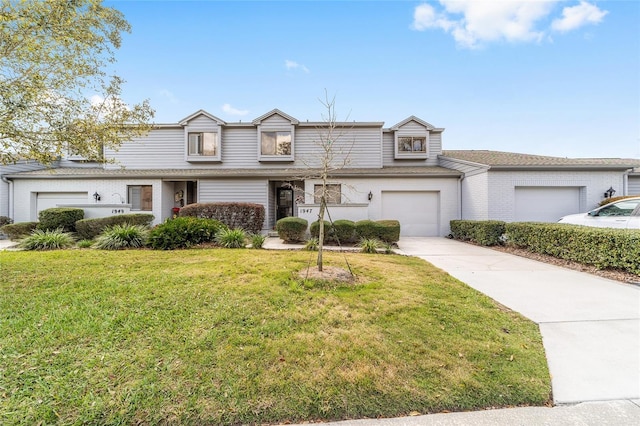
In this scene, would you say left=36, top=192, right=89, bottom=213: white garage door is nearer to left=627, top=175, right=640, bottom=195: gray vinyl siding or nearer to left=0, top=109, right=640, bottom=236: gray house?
left=0, top=109, right=640, bottom=236: gray house

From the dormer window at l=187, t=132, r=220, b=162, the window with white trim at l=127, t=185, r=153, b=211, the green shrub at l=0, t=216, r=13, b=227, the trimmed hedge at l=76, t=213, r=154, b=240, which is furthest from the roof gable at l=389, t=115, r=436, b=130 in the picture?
the green shrub at l=0, t=216, r=13, b=227

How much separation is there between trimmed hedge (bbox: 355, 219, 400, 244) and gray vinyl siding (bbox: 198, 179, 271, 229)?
584cm

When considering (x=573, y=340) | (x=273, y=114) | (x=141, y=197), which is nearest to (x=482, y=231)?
(x=573, y=340)

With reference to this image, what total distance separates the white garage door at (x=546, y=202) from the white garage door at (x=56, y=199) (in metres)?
20.5

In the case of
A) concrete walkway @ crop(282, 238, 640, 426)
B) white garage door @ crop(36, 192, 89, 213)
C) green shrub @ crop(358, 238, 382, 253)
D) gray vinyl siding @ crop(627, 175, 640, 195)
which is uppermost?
gray vinyl siding @ crop(627, 175, 640, 195)

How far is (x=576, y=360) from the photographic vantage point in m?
2.80

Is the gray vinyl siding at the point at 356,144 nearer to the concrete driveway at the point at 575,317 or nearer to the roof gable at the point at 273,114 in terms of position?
the roof gable at the point at 273,114

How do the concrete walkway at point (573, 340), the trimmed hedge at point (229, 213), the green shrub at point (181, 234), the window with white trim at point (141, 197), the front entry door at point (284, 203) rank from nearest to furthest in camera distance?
the concrete walkway at point (573, 340) < the green shrub at point (181, 234) < the trimmed hedge at point (229, 213) < the window with white trim at point (141, 197) < the front entry door at point (284, 203)

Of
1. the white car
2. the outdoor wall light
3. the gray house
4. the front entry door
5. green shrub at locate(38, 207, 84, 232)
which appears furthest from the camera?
the front entry door

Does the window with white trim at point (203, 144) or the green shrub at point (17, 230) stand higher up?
the window with white trim at point (203, 144)

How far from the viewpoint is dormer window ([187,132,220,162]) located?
1459 cm

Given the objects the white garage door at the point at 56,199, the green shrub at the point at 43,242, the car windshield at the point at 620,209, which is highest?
the white garage door at the point at 56,199

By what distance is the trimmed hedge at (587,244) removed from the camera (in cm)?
558

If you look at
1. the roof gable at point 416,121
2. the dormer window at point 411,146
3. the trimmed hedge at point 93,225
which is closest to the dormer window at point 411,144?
the dormer window at point 411,146
